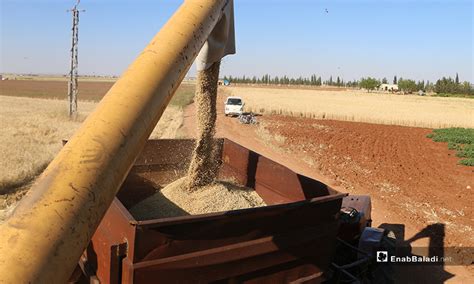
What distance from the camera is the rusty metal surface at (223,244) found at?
2.82 m

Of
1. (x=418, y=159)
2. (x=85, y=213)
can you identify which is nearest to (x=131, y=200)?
(x=85, y=213)

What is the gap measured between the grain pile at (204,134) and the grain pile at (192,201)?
0.13 meters

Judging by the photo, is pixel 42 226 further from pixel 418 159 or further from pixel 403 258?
pixel 418 159

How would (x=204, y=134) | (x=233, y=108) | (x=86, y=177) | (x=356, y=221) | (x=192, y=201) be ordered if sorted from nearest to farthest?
(x=86, y=177)
(x=192, y=201)
(x=204, y=134)
(x=356, y=221)
(x=233, y=108)

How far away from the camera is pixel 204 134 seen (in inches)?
204

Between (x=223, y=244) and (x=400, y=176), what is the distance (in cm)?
1137

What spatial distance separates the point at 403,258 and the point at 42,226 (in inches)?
239

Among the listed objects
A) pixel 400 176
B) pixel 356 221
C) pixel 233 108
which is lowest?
pixel 400 176

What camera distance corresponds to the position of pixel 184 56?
6.49 feet

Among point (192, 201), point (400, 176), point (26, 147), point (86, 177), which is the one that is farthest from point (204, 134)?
point (26, 147)

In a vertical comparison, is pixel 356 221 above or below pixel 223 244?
below

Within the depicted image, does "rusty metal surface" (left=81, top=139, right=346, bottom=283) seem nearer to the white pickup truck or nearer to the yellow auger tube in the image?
the yellow auger tube

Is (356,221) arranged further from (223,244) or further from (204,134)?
(223,244)

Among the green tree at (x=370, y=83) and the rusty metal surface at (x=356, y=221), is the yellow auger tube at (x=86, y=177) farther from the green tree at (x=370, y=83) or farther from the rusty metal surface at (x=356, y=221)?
the green tree at (x=370, y=83)
